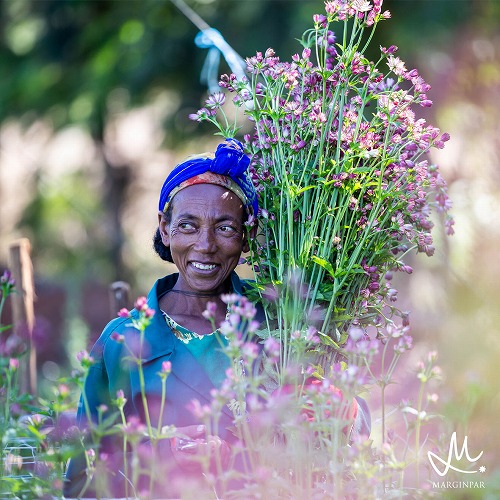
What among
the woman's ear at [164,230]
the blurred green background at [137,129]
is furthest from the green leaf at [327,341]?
the blurred green background at [137,129]

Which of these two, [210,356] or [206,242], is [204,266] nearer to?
[206,242]

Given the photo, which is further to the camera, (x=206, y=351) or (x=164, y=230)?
(x=164, y=230)

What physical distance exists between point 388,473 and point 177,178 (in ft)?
3.84

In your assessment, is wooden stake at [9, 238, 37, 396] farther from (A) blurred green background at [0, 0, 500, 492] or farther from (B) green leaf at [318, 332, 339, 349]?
(A) blurred green background at [0, 0, 500, 492]

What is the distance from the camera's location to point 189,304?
2.86m

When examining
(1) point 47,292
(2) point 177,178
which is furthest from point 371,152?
(1) point 47,292

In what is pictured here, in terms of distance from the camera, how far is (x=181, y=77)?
33.1ft

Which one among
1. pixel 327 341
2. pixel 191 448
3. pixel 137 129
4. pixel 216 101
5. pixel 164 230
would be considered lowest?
pixel 191 448

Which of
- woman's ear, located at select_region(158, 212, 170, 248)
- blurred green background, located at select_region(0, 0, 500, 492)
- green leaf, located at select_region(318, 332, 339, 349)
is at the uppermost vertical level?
blurred green background, located at select_region(0, 0, 500, 492)

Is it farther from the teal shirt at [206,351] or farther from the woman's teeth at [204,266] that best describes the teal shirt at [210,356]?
the woman's teeth at [204,266]

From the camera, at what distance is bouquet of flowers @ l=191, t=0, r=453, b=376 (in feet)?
8.05

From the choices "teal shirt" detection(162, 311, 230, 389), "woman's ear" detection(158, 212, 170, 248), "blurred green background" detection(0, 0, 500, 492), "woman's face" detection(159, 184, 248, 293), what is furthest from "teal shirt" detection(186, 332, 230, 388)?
"blurred green background" detection(0, 0, 500, 492)

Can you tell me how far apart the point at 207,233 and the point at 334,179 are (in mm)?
456

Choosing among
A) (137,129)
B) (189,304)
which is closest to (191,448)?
(189,304)
